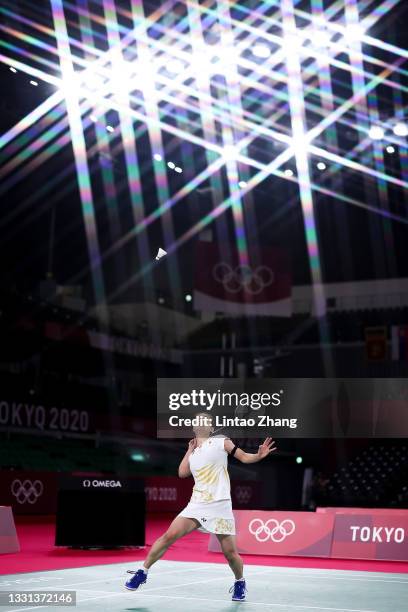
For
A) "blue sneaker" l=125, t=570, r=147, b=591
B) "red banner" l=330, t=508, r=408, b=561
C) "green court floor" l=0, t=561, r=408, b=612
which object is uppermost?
"red banner" l=330, t=508, r=408, b=561

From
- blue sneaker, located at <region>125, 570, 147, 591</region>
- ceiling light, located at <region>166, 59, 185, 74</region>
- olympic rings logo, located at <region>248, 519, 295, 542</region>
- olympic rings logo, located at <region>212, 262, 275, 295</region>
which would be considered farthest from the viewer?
olympic rings logo, located at <region>212, 262, 275, 295</region>

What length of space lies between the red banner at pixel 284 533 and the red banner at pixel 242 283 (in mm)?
16863

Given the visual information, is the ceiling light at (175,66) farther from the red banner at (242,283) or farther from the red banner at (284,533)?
the red banner at (242,283)

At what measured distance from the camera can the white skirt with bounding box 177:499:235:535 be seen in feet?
23.3

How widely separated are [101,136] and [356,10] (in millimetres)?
7821

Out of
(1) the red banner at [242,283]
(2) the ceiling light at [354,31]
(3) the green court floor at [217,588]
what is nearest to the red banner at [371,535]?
(3) the green court floor at [217,588]

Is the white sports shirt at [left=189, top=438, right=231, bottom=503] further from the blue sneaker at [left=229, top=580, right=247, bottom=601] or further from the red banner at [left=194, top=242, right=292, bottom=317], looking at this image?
the red banner at [left=194, top=242, right=292, bottom=317]

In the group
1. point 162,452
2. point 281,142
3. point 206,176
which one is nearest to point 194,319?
point 162,452

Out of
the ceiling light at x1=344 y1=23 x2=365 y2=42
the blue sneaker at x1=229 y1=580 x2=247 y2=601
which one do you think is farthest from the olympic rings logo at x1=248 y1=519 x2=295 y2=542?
the ceiling light at x1=344 y1=23 x2=365 y2=42

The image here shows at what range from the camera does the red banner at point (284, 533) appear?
481 inches

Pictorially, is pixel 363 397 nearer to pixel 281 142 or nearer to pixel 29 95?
pixel 281 142

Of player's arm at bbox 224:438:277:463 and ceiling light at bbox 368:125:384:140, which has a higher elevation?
ceiling light at bbox 368:125:384:140

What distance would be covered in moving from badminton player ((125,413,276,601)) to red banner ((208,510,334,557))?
16.9 ft

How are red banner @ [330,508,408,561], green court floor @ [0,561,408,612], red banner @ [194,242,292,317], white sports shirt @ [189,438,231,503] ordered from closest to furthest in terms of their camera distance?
green court floor @ [0,561,408,612] < white sports shirt @ [189,438,231,503] < red banner @ [330,508,408,561] < red banner @ [194,242,292,317]
